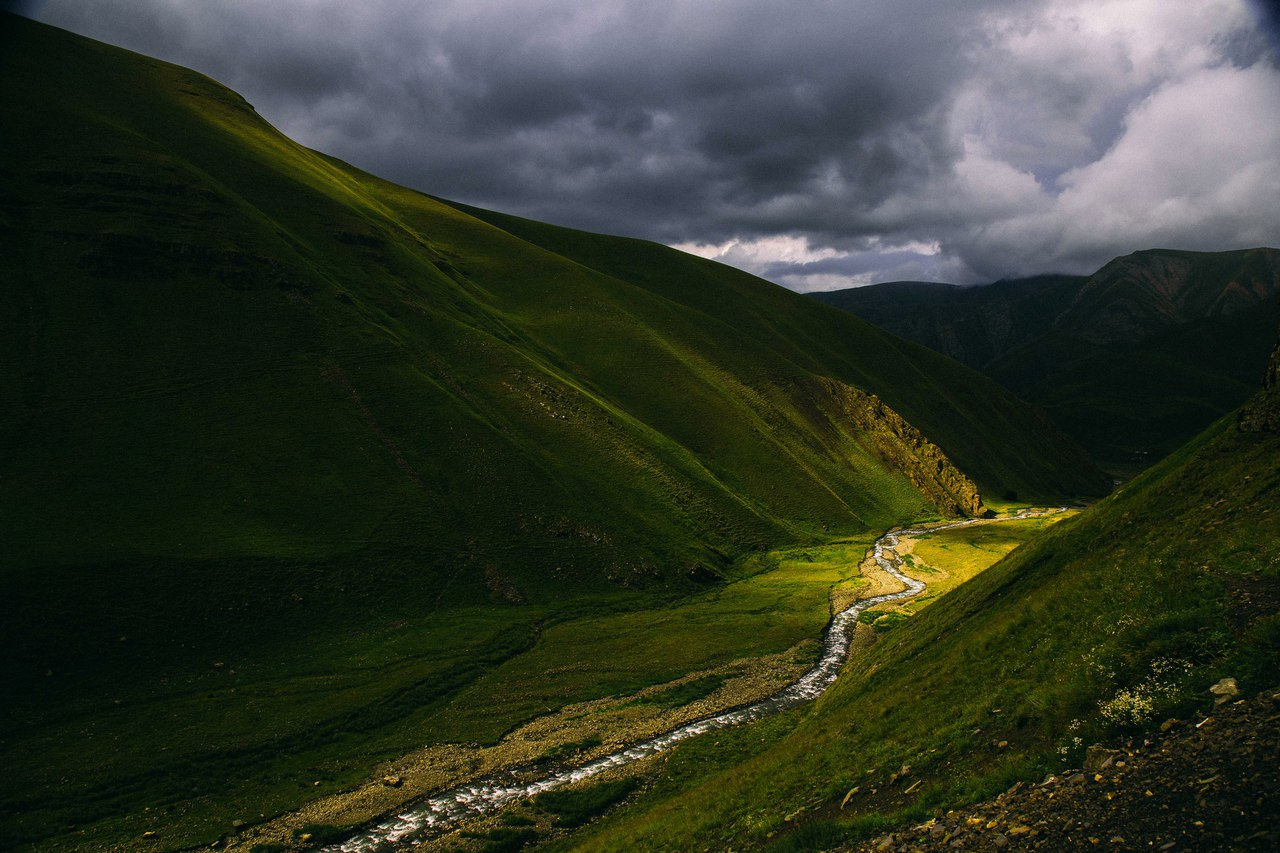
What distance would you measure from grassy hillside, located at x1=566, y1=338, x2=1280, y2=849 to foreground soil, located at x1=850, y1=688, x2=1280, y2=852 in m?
0.87

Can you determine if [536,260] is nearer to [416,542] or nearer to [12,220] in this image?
[12,220]

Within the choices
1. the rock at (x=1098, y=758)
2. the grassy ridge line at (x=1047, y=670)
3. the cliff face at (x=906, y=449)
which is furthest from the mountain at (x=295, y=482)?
the rock at (x=1098, y=758)

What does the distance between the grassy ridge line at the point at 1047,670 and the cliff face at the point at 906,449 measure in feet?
431

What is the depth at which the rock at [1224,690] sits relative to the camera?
13477 millimetres

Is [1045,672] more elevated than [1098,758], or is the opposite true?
[1098,758]

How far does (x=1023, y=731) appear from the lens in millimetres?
17922

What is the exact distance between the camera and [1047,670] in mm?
20516

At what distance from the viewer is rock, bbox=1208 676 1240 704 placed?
13.5 m

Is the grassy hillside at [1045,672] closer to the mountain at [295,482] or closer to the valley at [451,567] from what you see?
the valley at [451,567]

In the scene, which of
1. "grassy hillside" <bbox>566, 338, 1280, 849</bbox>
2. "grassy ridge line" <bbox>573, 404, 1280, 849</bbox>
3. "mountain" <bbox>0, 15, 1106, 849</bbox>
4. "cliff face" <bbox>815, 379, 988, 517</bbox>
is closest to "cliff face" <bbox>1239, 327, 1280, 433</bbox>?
"grassy hillside" <bbox>566, 338, 1280, 849</bbox>

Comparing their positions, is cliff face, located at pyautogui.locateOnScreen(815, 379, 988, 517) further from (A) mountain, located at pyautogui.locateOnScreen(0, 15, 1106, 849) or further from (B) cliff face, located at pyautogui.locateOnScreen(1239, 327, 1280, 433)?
(B) cliff face, located at pyautogui.locateOnScreen(1239, 327, 1280, 433)

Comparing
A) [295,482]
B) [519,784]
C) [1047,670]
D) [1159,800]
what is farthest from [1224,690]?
[295,482]

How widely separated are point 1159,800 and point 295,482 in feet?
270

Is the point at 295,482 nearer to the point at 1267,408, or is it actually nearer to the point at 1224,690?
the point at 1224,690
